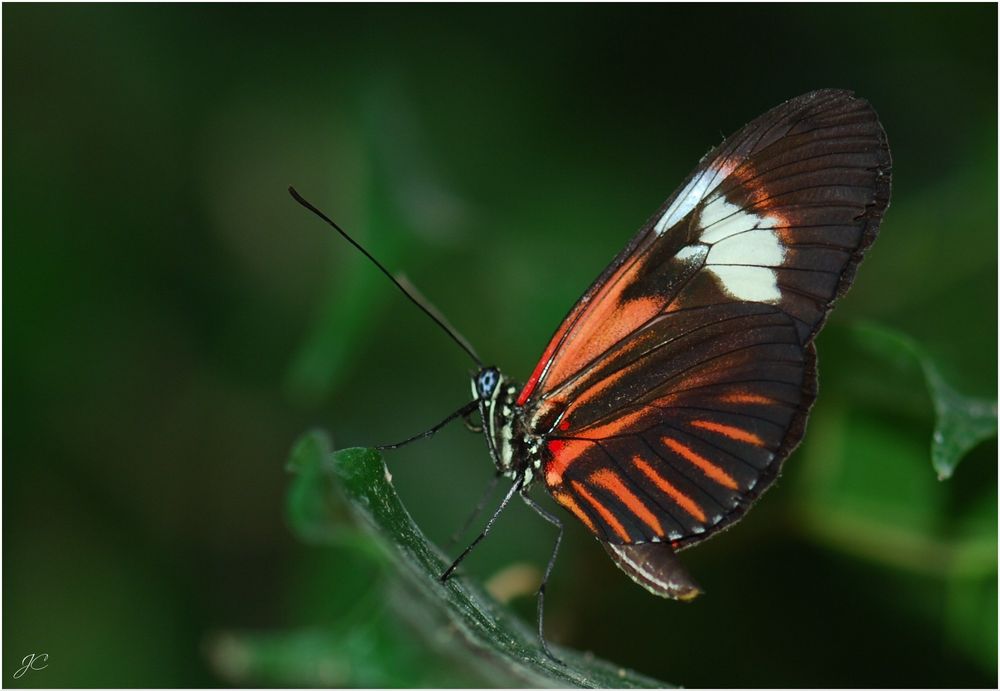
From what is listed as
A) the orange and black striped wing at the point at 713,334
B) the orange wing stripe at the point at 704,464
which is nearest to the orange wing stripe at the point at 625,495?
the orange and black striped wing at the point at 713,334

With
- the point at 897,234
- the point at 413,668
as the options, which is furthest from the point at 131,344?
the point at 897,234

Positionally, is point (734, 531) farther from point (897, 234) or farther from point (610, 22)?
point (610, 22)

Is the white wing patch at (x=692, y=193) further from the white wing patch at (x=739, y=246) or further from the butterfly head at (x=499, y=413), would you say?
the butterfly head at (x=499, y=413)

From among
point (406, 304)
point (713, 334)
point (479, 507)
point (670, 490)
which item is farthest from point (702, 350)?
point (406, 304)

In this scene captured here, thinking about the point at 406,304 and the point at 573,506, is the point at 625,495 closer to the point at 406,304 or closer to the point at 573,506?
the point at 573,506

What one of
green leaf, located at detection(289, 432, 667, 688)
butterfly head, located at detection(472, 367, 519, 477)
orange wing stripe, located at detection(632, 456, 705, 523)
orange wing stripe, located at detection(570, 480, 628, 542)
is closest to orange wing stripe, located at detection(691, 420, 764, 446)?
orange wing stripe, located at detection(632, 456, 705, 523)
